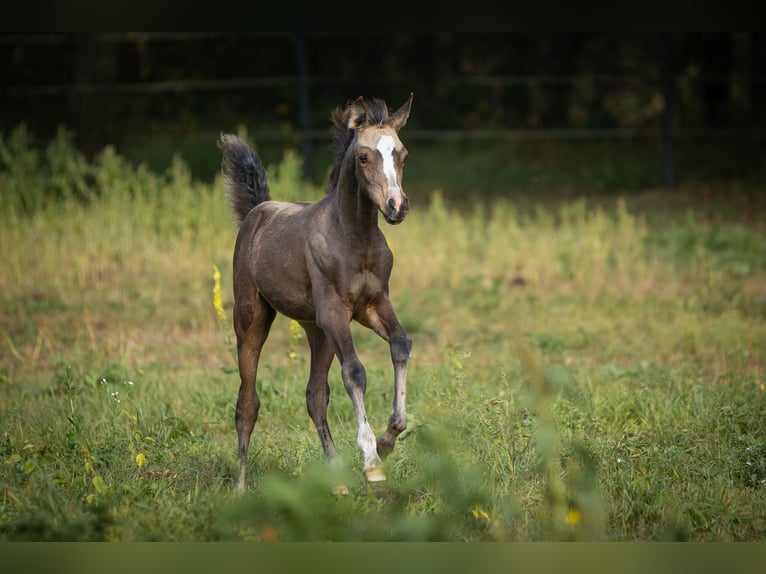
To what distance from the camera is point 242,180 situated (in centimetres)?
689

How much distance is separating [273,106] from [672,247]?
10.4 metres

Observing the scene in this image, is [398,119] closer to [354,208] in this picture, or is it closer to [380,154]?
[380,154]

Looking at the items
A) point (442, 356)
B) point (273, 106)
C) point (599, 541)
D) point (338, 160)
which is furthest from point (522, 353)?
point (273, 106)

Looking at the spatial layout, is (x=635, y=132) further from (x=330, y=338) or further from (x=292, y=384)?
(x=330, y=338)

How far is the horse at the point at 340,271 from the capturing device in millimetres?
5266

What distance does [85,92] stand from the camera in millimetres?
17500

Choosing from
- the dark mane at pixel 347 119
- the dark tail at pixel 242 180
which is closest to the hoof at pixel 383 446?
the dark mane at pixel 347 119

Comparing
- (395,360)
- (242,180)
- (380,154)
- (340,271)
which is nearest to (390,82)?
(242,180)

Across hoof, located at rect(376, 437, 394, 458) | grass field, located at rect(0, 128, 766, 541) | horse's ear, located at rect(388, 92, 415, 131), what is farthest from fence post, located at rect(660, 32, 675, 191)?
hoof, located at rect(376, 437, 394, 458)

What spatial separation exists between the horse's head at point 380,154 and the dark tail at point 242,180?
4.79 feet

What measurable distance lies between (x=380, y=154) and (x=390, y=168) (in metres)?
0.11

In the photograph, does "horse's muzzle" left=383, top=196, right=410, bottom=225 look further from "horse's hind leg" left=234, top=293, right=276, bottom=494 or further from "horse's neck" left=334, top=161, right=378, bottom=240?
"horse's hind leg" left=234, top=293, right=276, bottom=494

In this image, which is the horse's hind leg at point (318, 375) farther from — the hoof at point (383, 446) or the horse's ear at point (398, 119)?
the horse's ear at point (398, 119)

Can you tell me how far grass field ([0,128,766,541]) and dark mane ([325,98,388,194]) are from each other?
123cm
